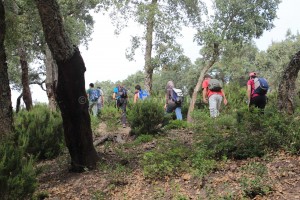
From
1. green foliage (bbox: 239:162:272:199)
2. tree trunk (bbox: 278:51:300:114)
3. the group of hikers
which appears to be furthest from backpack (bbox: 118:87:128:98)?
green foliage (bbox: 239:162:272:199)

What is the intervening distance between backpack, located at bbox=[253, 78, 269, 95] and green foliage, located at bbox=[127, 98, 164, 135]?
9.04 ft

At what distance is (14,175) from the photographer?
188 inches

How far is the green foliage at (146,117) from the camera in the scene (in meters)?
10.2

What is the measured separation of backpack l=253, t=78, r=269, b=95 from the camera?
882cm

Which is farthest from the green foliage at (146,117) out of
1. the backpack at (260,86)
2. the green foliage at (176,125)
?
the backpack at (260,86)

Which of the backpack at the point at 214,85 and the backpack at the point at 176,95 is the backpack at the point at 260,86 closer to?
the backpack at the point at 214,85

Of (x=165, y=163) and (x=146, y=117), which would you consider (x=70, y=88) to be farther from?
(x=146, y=117)

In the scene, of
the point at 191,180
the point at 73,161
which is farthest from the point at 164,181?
the point at 73,161

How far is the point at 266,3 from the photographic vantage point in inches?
753

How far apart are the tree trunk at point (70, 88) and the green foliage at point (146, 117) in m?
2.88

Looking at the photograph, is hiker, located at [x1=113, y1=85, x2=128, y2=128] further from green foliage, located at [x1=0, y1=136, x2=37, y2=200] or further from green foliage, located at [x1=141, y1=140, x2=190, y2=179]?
green foliage, located at [x1=0, y1=136, x2=37, y2=200]

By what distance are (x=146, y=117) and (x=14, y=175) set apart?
5.68 metres

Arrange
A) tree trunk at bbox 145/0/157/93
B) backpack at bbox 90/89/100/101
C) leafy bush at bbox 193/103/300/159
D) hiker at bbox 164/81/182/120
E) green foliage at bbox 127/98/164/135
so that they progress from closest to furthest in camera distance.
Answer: leafy bush at bbox 193/103/300/159 < green foliage at bbox 127/98/164/135 < hiker at bbox 164/81/182/120 < backpack at bbox 90/89/100/101 < tree trunk at bbox 145/0/157/93

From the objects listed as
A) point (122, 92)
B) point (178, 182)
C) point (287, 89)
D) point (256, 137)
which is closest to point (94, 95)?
point (122, 92)
